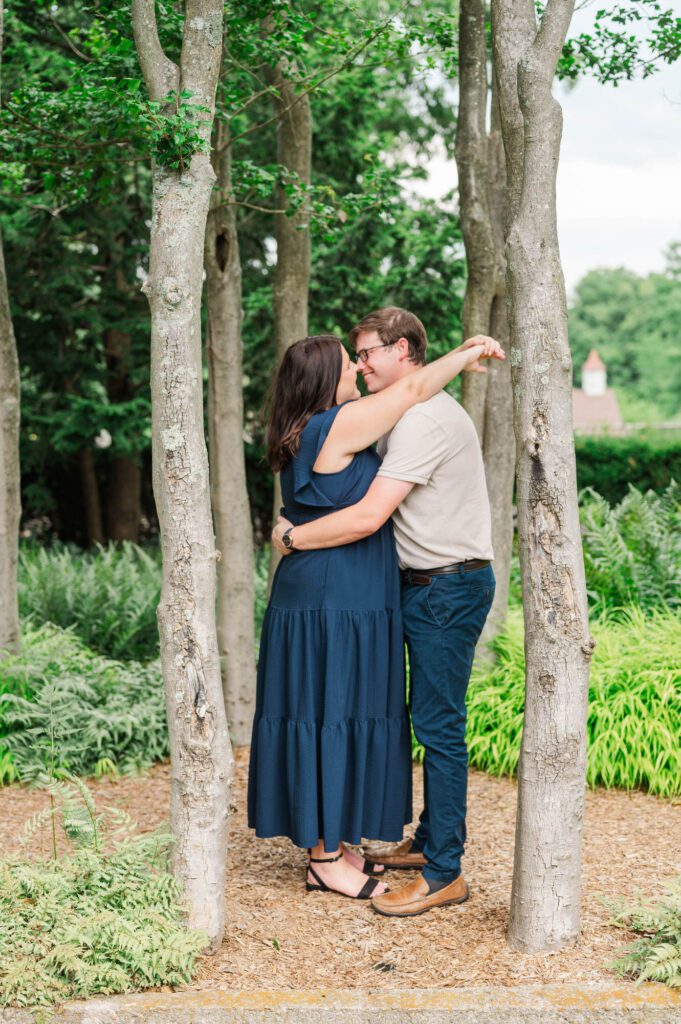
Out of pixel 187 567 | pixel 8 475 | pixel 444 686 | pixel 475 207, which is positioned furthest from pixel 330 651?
pixel 475 207

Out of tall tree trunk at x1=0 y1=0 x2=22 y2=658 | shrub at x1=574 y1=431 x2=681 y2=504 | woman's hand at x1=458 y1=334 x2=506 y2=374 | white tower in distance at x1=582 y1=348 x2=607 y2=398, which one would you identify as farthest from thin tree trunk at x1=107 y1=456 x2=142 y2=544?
white tower in distance at x1=582 y1=348 x2=607 y2=398

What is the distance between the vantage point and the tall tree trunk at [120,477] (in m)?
12.1

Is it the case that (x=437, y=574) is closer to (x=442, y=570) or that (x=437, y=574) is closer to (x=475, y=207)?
(x=442, y=570)

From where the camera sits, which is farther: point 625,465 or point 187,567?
point 625,465

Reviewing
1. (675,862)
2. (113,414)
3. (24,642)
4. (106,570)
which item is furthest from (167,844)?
(113,414)

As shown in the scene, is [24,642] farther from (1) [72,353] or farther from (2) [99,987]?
(1) [72,353]

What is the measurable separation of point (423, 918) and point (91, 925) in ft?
3.91

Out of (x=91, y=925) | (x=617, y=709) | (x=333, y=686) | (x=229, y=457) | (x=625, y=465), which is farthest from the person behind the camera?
(x=625, y=465)

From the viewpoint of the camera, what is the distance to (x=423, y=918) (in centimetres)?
359

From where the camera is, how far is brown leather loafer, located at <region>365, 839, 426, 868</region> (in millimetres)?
4098

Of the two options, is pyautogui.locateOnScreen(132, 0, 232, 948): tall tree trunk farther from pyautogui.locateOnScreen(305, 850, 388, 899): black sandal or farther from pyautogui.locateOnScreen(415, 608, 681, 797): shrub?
pyautogui.locateOnScreen(415, 608, 681, 797): shrub

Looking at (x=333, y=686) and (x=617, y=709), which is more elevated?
(x=333, y=686)

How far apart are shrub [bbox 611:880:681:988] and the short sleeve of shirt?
5.19 ft

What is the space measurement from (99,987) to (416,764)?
286cm
